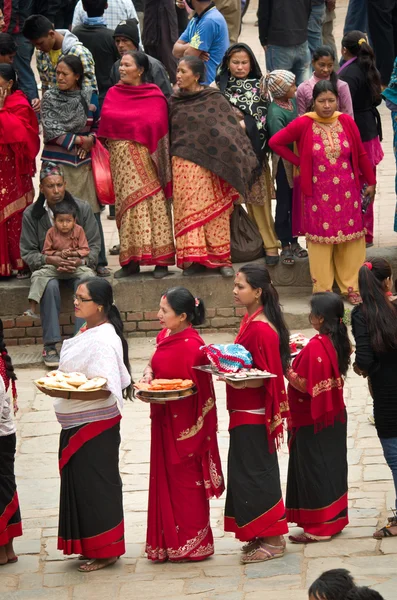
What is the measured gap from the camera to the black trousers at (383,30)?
14.9m

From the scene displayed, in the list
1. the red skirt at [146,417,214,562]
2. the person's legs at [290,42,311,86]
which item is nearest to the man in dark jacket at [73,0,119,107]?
the person's legs at [290,42,311,86]

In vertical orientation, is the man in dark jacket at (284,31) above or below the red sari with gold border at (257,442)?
above

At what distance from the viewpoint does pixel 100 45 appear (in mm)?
13016

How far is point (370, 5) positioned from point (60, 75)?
17.3 feet

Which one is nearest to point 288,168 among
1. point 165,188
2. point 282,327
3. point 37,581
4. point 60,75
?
point 165,188

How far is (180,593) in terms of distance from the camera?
7.04 meters

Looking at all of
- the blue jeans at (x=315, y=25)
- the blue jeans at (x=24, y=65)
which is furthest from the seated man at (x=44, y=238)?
the blue jeans at (x=315, y=25)

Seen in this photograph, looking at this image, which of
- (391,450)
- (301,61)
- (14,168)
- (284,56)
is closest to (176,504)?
(391,450)

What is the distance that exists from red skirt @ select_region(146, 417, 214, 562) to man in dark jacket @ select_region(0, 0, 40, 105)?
24.8ft

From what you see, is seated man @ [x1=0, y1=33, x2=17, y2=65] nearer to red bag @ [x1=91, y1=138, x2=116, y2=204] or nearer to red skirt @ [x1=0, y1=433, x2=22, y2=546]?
red bag @ [x1=91, y1=138, x2=116, y2=204]

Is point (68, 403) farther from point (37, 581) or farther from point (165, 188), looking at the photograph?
point (165, 188)

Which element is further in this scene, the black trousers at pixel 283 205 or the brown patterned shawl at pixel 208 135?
the black trousers at pixel 283 205

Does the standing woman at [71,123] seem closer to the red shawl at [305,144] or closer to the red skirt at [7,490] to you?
the red shawl at [305,144]

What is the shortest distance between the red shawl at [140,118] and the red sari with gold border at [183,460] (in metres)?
3.66
